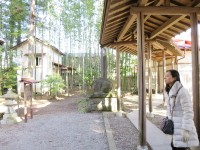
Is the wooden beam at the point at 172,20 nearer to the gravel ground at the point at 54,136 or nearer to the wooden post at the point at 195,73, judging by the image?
the wooden post at the point at 195,73

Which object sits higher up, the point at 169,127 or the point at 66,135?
the point at 169,127

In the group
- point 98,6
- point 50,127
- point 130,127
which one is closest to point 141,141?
point 130,127

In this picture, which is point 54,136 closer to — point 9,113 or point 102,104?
point 9,113

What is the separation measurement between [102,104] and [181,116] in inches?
185

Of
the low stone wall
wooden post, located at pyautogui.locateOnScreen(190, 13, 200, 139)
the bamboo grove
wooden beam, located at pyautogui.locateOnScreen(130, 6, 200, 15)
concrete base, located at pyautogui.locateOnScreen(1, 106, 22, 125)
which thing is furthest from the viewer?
the bamboo grove

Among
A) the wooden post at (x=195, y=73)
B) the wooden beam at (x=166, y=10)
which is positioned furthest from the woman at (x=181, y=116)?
the wooden beam at (x=166, y=10)

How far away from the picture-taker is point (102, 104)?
6.24 metres

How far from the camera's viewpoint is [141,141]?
2545 millimetres

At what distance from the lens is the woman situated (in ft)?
5.22

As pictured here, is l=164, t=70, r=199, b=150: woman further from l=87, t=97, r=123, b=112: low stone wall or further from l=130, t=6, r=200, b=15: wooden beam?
l=87, t=97, r=123, b=112: low stone wall

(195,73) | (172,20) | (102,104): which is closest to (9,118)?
(102,104)

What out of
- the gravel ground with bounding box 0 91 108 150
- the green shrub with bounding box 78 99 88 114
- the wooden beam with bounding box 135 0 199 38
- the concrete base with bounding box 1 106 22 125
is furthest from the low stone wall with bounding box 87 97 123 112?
the wooden beam with bounding box 135 0 199 38

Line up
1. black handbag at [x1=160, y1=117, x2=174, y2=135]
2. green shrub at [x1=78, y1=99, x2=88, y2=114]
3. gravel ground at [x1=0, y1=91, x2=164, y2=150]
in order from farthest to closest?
green shrub at [x1=78, y1=99, x2=88, y2=114] → gravel ground at [x1=0, y1=91, x2=164, y2=150] → black handbag at [x1=160, y1=117, x2=174, y2=135]

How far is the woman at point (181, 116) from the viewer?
5.22ft
